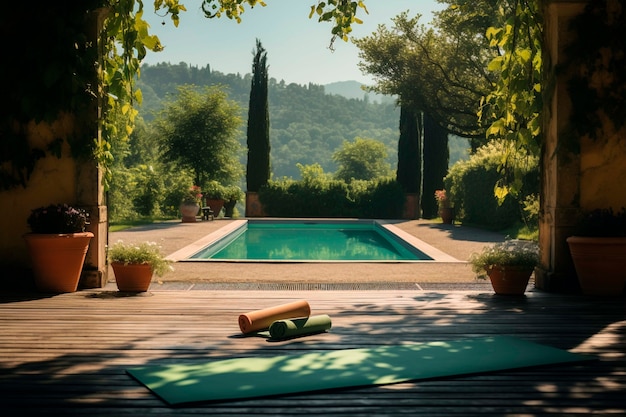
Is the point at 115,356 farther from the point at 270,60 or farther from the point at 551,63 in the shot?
the point at 270,60

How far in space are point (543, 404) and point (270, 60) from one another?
25.1 m

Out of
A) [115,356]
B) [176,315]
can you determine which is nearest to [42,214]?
[176,315]

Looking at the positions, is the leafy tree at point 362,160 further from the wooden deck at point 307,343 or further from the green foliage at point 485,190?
the wooden deck at point 307,343

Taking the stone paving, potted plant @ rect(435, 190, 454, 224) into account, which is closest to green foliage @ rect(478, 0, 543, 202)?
the stone paving

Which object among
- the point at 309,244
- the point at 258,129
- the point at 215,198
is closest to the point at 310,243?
the point at 309,244

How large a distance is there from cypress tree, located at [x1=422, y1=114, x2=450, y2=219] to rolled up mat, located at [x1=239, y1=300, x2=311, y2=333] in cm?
2033

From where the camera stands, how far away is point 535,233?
15211mm

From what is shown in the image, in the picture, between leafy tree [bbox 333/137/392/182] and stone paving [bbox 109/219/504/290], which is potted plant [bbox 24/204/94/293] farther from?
leafy tree [bbox 333/137/392/182]

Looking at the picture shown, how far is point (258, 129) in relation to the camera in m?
27.0

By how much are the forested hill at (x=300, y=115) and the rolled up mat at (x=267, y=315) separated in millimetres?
66153

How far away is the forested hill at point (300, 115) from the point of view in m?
76.1

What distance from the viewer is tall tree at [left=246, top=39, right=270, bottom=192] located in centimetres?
2670

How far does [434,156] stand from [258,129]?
7.05 metres

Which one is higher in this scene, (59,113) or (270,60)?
(270,60)
